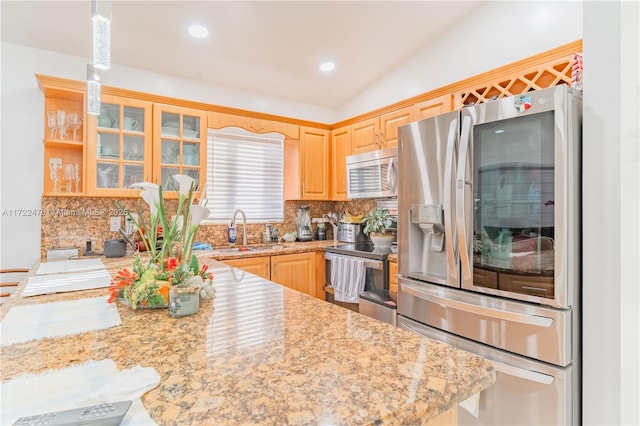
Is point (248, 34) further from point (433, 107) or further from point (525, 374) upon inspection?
point (525, 374)

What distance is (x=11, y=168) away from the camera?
2623mm

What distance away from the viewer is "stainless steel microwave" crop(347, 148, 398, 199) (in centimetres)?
316

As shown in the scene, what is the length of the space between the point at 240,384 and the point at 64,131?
119 inches

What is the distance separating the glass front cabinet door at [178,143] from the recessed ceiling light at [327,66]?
4.24 ft

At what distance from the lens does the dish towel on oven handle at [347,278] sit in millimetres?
3070

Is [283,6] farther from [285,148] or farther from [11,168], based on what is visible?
[11,168]

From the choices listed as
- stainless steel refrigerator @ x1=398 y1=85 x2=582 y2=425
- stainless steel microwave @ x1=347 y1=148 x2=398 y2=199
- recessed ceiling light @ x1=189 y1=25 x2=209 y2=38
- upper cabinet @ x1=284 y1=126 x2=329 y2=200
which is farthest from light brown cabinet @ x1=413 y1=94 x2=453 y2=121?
recessed ceiling light @ x1=189 y1=25 x2=209 y2=38

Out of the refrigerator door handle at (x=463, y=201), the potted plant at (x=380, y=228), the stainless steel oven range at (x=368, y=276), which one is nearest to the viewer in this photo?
the refrigerator door handle at (x=463, y=201)

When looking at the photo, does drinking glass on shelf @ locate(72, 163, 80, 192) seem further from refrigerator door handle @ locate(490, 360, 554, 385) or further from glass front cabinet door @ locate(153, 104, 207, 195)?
refrigerator door handle @ locate(490, 360, 554, 385)

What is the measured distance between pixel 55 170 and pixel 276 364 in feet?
9.80

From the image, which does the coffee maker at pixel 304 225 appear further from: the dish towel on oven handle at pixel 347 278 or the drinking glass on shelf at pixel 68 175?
the drinking glass on shelf at pixel 68 175

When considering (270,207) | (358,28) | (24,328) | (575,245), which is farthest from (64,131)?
(575,245)

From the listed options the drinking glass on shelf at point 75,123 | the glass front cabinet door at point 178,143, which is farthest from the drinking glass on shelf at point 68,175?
the glass front cabinet door at point 178,143

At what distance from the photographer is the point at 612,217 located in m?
1.50
